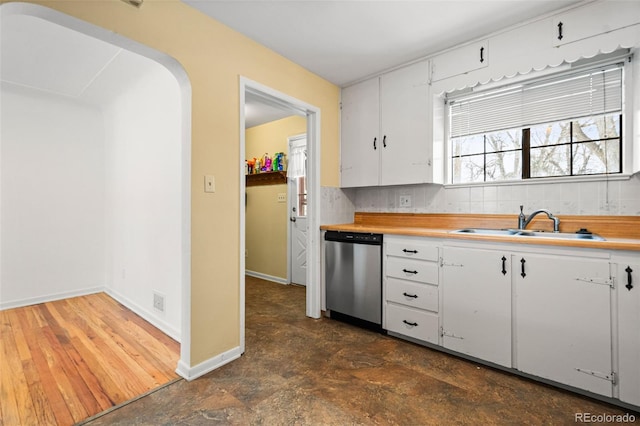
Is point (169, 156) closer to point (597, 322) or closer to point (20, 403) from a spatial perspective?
point (20, 403)

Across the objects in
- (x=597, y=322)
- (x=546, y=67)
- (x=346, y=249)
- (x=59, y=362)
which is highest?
(x=546, y=67)

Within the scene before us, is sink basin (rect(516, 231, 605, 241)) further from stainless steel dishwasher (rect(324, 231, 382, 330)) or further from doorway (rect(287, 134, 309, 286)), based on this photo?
doorway (rect(287, 134, 309, 286))

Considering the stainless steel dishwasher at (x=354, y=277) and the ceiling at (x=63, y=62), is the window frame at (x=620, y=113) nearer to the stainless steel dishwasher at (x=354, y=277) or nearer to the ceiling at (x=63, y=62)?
the stainless steel dishwasher at (x=354, y=277)

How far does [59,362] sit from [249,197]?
3.22 m

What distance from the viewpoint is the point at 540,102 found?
2.45 m

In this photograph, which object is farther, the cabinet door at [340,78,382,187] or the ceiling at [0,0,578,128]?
the cabinet door at [340,78,382,187]

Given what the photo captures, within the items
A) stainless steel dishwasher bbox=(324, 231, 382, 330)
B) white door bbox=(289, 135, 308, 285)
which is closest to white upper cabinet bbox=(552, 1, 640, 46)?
stainless steel dishwasher bbox=(324, 231, 382, 330)

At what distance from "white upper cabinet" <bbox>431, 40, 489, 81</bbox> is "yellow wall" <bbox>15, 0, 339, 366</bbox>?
155cm

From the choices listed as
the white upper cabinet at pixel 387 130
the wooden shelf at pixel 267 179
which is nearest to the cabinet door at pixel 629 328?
the white upper cabinet at pixel 387 130

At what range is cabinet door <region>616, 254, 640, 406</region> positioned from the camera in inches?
63.0

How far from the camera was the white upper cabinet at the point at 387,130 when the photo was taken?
109 inches

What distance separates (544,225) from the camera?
92.8 inches

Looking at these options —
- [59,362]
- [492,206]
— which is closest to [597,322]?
[492,206]

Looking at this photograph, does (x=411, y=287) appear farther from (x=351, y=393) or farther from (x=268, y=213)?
(x=268, y=213)
